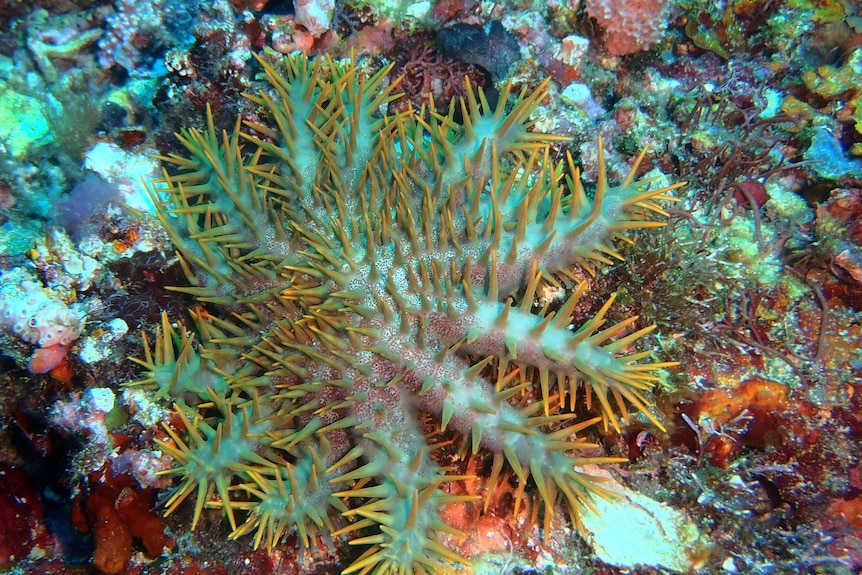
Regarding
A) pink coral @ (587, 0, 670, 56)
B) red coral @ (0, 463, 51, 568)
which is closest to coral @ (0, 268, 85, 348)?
red coral @ (0, 463, 51, 568)

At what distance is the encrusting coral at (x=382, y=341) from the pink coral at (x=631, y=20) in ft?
6.90

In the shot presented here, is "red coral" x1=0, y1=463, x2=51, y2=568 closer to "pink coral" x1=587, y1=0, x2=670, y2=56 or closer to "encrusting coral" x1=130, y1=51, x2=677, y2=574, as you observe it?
"encrusting coral" x1=130, y1=51, x2=677, y2=574

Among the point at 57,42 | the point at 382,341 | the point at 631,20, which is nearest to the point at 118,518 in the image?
the point at 382,341

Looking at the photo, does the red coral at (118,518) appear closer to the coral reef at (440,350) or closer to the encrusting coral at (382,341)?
the coral reef at (440,350)

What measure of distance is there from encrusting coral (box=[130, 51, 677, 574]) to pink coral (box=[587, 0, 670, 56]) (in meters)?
2.10

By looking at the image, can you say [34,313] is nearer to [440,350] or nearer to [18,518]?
[18,518]

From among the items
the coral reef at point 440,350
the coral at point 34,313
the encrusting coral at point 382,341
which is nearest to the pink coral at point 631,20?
the coral reef at point 440,350

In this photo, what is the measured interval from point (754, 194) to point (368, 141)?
2904 millimetres

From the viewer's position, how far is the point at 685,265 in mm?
3273

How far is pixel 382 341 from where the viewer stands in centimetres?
285

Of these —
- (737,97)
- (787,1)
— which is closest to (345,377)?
(737,97)

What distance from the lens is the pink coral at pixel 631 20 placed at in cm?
461

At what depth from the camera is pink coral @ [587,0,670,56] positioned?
4.61 meters

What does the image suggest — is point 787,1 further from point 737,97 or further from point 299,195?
point 299,195
